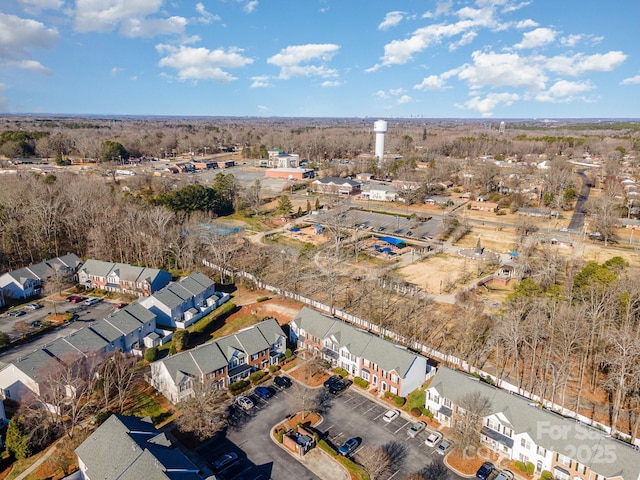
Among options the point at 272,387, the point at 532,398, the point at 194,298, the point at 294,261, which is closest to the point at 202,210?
the point at 294,261

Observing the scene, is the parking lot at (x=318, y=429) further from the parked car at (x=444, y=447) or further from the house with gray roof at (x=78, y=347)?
the house with gray roof at (x=78, y=347)

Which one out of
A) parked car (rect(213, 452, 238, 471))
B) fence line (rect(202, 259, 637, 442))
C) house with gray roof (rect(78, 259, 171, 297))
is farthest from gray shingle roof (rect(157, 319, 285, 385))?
house with gray roof (rect(78, 259, 171, 297))

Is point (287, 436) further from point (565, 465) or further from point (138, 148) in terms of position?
point (138, 148)

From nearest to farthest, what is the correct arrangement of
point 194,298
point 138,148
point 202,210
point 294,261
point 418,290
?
1. point 194,298
2. point 418,290
3. point 294,261
4. point 202,210
5. point 138,148

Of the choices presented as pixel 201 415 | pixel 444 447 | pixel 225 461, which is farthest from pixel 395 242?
pixel 225 461

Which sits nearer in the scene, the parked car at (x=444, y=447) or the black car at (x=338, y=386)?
the parked car at (x=444, y=447)

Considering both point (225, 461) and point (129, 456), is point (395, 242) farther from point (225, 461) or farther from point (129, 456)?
point (129, 456)

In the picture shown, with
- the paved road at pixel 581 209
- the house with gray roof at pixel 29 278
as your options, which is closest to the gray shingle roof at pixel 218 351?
the house with gray roof at pixel 29 278
